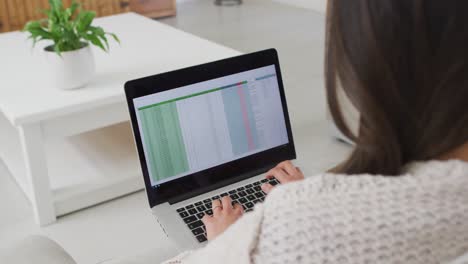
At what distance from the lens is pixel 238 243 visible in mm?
747

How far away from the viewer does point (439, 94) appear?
681 mm

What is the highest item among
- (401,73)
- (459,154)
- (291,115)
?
(401,73)

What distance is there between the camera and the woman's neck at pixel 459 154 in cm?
73

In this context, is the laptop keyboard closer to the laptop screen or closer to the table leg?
the laptop screen

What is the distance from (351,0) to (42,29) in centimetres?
163

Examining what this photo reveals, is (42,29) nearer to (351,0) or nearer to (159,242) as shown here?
(159,242)

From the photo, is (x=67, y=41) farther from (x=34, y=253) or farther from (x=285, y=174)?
(x=285, y=174)

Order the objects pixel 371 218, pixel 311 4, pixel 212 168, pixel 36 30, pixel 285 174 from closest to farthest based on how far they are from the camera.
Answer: pixel 371 218
pixel 285 174
pixel 212 168
pixel 36 30
pixel 311 4

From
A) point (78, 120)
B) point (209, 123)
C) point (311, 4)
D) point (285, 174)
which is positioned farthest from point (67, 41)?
point (311, 4)

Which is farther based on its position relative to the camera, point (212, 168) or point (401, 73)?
point (212, 168)

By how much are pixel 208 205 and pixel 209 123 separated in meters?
0.17

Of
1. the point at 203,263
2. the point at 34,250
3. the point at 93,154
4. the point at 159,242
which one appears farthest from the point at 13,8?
the point at 203,263

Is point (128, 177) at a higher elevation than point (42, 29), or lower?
lower

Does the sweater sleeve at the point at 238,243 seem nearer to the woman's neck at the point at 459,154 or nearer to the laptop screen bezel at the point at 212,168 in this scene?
the woman's neck at the point at 459,154
